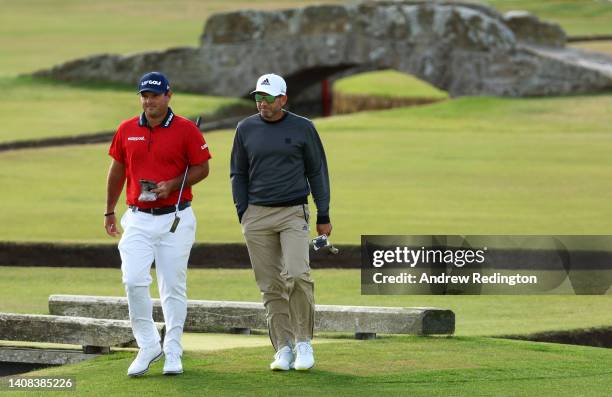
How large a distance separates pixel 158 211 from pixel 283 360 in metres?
1.20

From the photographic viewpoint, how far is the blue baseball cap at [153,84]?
30.6 feet

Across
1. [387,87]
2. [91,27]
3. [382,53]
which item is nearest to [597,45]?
[387,87]

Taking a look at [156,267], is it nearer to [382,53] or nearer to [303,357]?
[303,357]

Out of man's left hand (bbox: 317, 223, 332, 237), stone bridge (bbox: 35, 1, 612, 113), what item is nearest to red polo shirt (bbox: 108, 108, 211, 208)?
man's left hand (bbox: 317, 223, 332, 237)

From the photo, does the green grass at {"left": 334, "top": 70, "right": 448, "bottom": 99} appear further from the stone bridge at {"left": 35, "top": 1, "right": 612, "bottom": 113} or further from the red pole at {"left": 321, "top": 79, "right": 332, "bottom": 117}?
the stone bridge at {"left": 35, "top": 1, "right": 612, "bottom": 113}

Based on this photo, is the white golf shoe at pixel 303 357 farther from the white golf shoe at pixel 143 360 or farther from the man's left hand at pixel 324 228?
the white golf shoe at pixel 143 360

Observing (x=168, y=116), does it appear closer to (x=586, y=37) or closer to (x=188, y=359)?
(x=188, y=359)

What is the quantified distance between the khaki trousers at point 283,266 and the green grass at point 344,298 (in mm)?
2190

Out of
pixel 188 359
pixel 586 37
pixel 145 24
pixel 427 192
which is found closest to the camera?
pixel 188 359

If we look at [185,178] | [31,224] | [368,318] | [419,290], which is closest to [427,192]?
[31,224]

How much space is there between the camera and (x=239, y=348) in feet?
34.0

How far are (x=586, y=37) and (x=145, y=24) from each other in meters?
18.0

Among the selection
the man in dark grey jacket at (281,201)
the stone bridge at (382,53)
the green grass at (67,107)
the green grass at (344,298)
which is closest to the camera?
the man in dark grey jacket at (281,201)

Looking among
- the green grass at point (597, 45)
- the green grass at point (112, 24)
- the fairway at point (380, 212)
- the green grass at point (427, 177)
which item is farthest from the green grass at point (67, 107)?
the green grass at point (597, 45)
